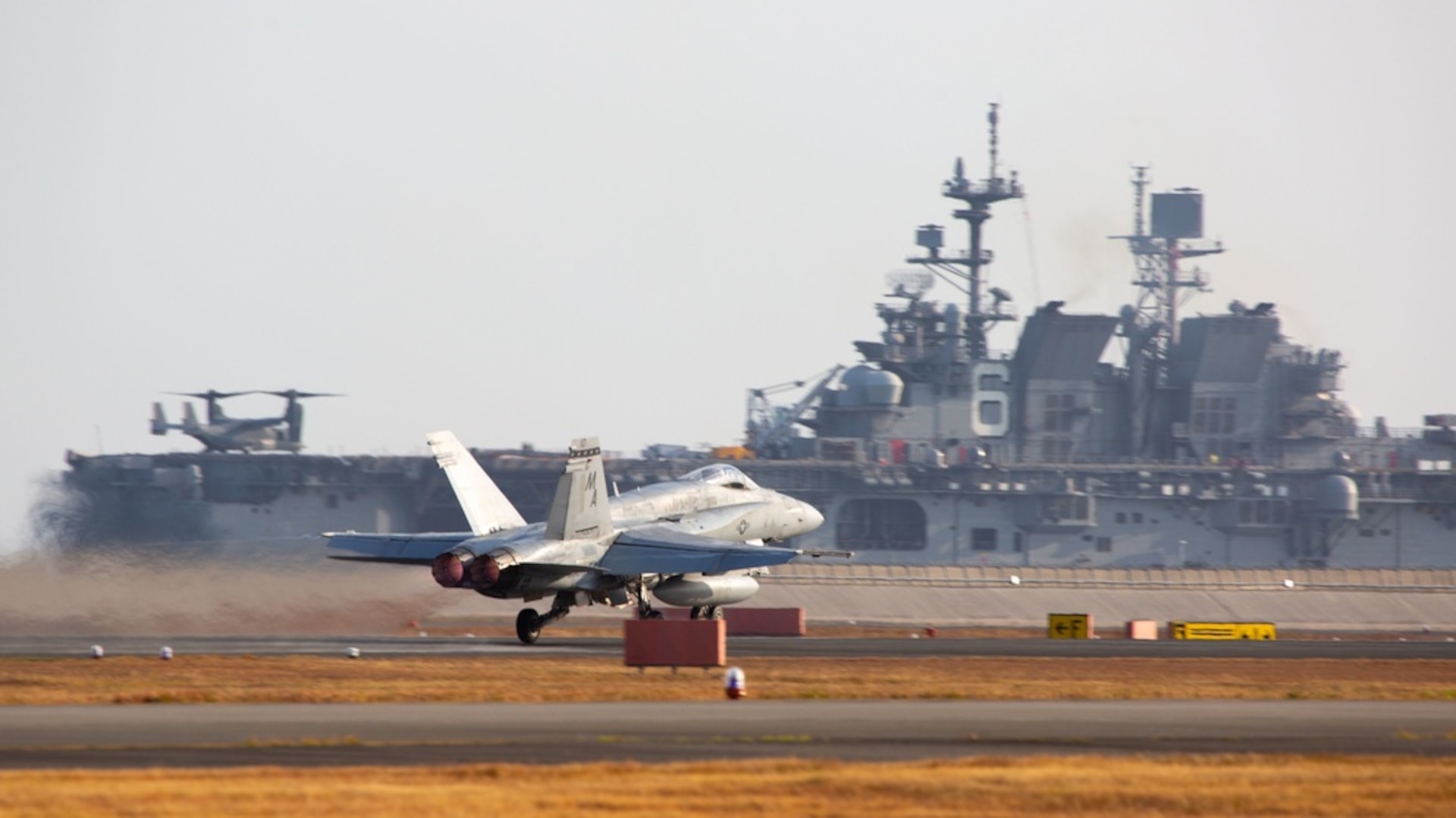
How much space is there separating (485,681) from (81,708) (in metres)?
7.75

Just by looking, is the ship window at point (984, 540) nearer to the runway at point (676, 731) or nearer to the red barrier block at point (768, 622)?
the red barrier block at point (768, 622)

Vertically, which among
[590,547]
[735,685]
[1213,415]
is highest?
[1213,415]

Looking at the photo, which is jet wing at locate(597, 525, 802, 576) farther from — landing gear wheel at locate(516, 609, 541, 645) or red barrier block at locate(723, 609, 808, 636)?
red barrier block at locate(723, 609, 808, 636)

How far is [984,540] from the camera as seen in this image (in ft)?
385

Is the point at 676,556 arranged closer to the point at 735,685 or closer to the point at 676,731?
the point at 735,685

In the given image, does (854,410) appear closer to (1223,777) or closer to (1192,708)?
(1192,708)

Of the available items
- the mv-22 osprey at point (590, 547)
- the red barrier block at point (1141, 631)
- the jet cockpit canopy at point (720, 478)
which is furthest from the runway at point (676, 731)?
the red barrier block at point (1141, 631)

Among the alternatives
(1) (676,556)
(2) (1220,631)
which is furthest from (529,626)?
(2) (1220,631)

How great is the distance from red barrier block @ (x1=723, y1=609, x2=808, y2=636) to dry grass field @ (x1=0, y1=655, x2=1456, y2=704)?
15.5 metres

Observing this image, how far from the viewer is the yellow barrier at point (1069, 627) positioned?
6275cm

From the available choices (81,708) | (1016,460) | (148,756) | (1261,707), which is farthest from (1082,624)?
(1016,460)

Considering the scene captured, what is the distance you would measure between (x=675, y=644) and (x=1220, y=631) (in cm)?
3388

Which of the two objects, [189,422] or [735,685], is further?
[189,422]

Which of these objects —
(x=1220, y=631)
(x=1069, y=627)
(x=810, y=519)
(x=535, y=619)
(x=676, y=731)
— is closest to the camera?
(x=676, y=731)
